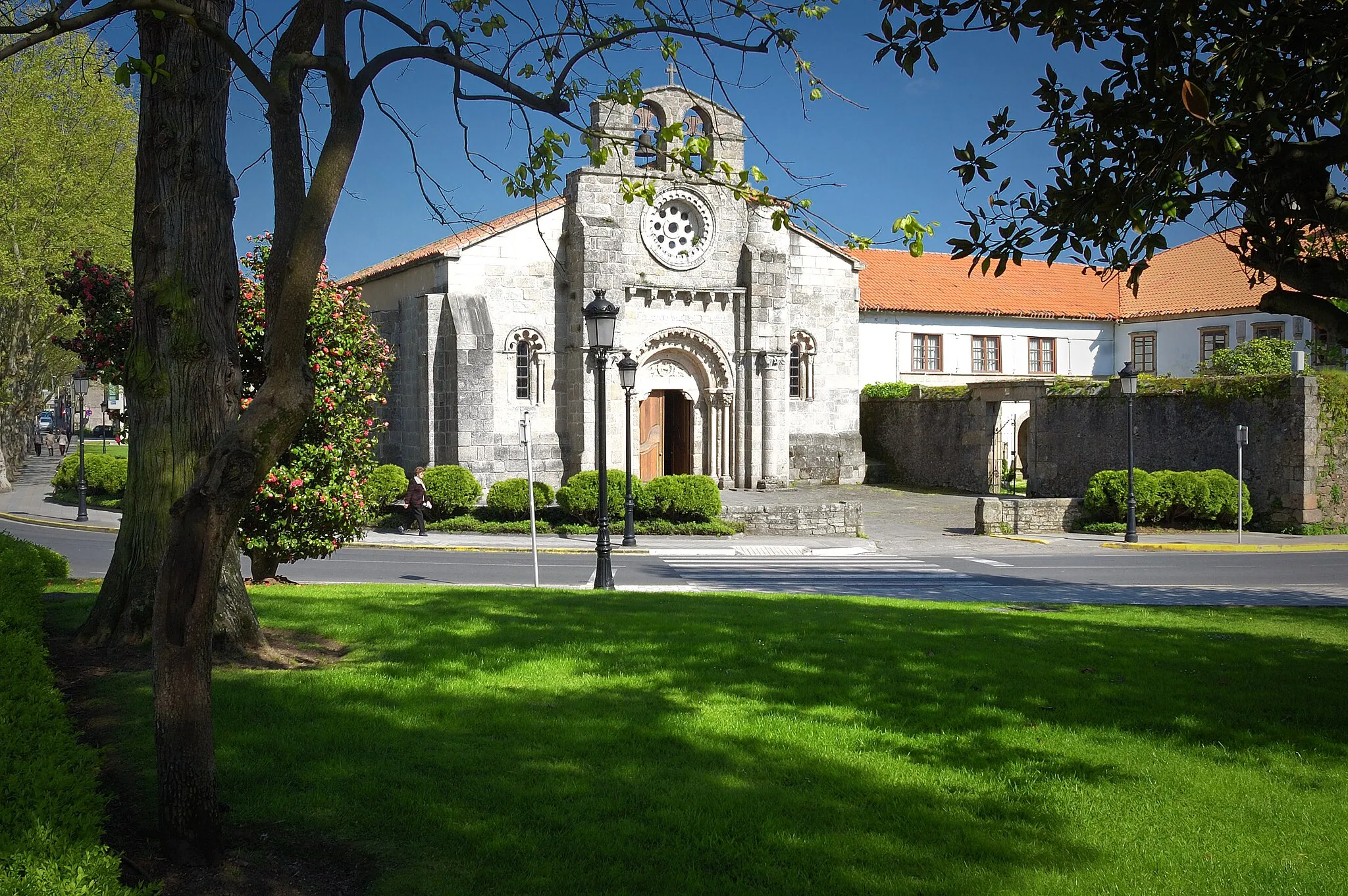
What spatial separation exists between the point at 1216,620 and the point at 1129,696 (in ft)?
18.0

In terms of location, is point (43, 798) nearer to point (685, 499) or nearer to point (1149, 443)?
point (685, 499)

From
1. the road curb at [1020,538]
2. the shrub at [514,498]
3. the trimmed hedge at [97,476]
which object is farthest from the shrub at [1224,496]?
the trimmed hedge at [97,476]

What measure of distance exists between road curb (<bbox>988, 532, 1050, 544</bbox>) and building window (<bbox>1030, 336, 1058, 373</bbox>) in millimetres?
20576

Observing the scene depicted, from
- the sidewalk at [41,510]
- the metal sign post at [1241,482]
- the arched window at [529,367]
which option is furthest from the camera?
the arched window at [529,367]

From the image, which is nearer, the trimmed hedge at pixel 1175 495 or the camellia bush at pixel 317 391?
the camellia bush at pixel 317 391

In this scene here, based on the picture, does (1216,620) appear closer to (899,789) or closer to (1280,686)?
(1280,686)

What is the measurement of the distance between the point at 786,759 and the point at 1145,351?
44.9 meters

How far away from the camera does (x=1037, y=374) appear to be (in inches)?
1764

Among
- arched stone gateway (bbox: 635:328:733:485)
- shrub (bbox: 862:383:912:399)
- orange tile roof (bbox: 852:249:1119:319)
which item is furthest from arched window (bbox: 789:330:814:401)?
orange tile roof (bbox: 852:249:1119:319)

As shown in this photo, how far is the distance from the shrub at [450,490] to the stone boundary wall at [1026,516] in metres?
12.9

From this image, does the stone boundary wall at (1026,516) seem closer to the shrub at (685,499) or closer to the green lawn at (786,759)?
the shrub at (685,499)

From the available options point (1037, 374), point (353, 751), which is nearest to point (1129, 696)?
point (353, 751)

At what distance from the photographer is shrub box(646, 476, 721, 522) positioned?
25.7m

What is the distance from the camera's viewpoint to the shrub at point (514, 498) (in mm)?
26172
